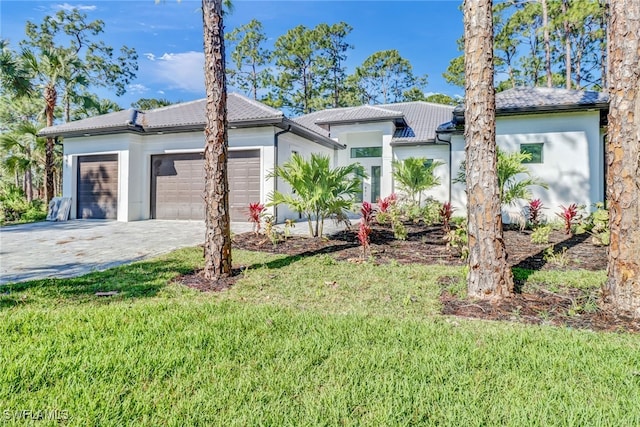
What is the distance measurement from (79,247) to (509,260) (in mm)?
8349

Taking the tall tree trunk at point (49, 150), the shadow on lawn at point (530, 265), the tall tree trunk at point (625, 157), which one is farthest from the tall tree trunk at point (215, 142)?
the tall tree trunk at point (49, 150)

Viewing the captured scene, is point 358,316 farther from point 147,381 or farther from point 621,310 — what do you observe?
point 621,310

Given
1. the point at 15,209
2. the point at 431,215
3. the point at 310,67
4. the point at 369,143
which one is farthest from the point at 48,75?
the point at 310,67

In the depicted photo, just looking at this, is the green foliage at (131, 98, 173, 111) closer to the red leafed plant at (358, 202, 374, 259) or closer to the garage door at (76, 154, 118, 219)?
the garage door at (76, 154, 118, 219)

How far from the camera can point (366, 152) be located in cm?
1977

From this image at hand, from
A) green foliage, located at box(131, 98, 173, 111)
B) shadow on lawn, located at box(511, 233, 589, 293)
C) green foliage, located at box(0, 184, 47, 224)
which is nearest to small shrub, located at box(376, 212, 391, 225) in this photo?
shadow on lawn, located at box(511, 233, 589, 293)

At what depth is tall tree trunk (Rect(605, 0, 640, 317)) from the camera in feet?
11.1

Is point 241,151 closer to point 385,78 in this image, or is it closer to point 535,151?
point 535,151

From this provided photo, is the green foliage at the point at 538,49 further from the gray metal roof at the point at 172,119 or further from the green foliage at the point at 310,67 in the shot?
the gray metal roof at the point at 172,119

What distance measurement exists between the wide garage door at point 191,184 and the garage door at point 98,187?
1393mm

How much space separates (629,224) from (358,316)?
9.07ft

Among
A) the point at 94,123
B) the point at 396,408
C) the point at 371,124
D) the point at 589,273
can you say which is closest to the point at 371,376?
the point at 396,408

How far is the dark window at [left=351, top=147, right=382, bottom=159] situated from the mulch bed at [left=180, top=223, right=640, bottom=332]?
9229 millimetres

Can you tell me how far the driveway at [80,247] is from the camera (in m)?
5.43
